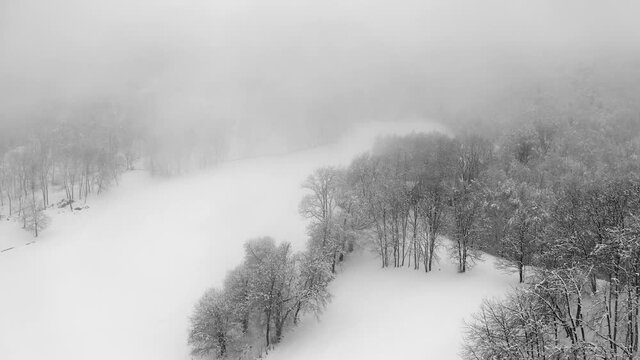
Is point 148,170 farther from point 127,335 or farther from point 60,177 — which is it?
point 127,335

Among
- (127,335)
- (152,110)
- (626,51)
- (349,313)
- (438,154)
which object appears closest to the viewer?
(349,313)

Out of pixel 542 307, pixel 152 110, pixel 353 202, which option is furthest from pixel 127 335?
pixel 152 110

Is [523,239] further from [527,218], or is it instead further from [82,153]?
[82,153]

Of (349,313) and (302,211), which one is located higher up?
(302,211)

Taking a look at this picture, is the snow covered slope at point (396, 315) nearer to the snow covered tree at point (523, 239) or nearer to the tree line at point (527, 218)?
the snow covered tree at point (523, 239)

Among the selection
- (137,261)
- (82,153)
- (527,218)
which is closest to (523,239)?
(527,218)

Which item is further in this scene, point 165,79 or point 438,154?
point 165,79

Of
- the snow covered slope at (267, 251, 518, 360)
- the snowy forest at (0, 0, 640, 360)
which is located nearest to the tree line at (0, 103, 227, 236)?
Answer: the snowy forest at (0, 0, 640, 360)
